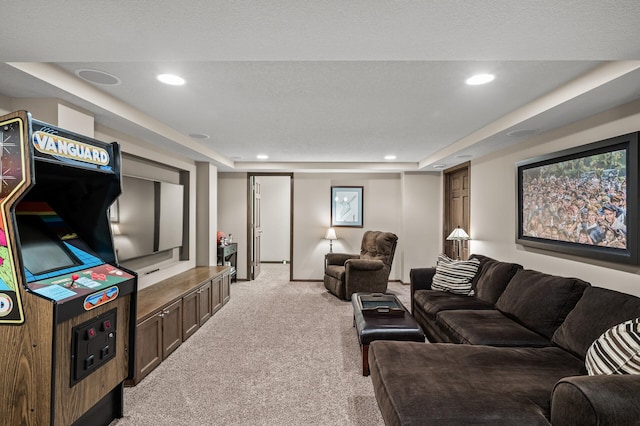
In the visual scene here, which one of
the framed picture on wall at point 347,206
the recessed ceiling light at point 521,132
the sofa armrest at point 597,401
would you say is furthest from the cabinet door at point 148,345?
the framed picture on wall at point 347,206

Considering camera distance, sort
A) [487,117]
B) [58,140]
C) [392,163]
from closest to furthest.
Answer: [58,140] → [487,117] → [392,163]

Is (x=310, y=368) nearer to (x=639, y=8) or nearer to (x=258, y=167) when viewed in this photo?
(x=639, y=8)

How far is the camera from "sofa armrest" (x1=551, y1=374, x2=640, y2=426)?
52.4 inches

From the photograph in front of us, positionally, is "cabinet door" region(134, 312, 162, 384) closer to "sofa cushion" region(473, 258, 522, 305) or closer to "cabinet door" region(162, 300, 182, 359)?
"cabinet door" region(162, 300, 182, 359)

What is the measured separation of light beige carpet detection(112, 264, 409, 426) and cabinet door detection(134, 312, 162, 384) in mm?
77

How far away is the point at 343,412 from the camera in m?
2.31

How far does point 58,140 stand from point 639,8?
2.67 metres

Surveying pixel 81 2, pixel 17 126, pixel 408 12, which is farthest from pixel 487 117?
pixel 17 126

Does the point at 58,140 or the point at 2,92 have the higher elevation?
the point at 2,92

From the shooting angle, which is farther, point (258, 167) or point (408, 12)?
point (258, 167)

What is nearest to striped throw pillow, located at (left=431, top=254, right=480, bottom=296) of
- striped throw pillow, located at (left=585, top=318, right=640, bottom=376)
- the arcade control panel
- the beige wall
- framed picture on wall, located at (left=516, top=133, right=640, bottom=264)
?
framed picture on wall, located at (left=516, top=133, right=640, bottom=264)

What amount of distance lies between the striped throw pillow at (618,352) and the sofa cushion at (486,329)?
647 millimetres

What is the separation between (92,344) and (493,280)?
3466 millimetres

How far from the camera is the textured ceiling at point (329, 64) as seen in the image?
1355mm
